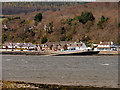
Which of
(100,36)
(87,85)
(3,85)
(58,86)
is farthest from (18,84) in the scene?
(100,36)

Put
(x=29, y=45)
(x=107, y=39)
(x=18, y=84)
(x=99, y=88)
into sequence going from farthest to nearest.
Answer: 1. (x=107, y=39)
2. (x=29, y=45)
3. (x=18, y=84)
4. (x=99, y=88)

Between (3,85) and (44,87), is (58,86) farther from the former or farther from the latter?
(3,85)

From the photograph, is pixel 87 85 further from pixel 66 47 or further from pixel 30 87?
pixel 66 47

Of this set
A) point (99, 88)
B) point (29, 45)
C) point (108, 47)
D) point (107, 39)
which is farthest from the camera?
point (107, 39)

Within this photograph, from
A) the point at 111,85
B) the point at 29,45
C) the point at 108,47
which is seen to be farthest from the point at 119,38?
the point at 111,85

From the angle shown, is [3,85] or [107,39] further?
[107,39]

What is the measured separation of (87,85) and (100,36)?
170 meters

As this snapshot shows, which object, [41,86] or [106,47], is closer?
[41,86]

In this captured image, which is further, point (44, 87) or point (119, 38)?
point (119, 38)

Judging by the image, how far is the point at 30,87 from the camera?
29.7 meters

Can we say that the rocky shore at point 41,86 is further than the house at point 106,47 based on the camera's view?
No

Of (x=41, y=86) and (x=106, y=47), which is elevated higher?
(x=41, y=86)

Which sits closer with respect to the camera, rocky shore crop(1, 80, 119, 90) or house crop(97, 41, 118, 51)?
A: rocky shore crop(1, 80, 119, 90)

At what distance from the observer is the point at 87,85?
31000mm
